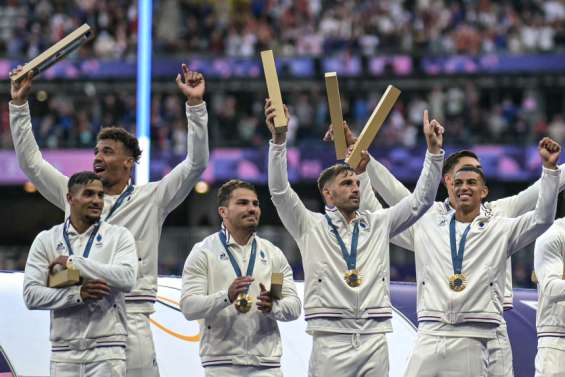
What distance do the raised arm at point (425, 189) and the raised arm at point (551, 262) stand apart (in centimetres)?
100

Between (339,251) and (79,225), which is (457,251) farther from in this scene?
(79,225)

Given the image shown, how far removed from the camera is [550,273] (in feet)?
27.0

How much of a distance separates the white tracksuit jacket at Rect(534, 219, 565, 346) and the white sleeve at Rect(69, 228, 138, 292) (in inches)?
108

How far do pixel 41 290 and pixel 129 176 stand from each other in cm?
117

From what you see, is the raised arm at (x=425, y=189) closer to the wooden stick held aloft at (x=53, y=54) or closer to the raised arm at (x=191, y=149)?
the raised arm at (x=191, y=149)

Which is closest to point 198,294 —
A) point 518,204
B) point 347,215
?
point 347,215

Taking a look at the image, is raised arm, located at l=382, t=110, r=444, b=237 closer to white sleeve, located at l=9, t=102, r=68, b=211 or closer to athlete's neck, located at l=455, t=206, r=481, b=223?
athlete's neck, located at l=455, t=206, r=481, b=223

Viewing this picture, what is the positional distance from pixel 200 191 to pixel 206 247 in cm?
1680

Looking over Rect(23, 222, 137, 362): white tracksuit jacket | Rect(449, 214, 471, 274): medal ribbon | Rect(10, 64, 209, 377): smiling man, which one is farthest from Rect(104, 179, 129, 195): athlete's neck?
Rect(449, 214, 471, 274): medal ribbon

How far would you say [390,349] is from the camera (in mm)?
8961

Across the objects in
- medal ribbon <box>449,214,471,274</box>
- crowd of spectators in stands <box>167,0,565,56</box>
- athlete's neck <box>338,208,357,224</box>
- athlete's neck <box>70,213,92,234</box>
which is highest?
crowd of spectators in stands <box>167,0,565,56</box>

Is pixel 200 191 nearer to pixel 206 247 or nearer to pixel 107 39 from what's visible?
pixel 107 39

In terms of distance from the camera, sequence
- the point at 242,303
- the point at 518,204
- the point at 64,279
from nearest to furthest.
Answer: the point at 64,279 < the point at 242,303 < the point at 518,204

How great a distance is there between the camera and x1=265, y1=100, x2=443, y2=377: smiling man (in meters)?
7.57
